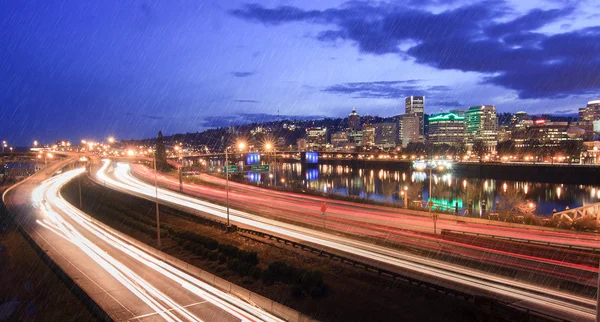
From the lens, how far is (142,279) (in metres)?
13.0

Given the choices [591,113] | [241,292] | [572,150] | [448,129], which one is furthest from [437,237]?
[591,113]

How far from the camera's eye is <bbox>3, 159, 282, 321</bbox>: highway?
399 inches

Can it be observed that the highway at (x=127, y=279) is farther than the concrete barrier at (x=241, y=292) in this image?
No

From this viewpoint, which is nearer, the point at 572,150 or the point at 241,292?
the point at 241,292

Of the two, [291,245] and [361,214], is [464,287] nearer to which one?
[291,245]

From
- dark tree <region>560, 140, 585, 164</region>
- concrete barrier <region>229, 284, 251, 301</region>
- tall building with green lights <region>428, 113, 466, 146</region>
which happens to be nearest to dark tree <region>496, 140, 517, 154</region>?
dark tree <region>560, 140, 585, 164</region>

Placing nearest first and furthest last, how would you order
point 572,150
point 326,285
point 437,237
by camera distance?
point 326,285 → point 437,237 → point 572,150

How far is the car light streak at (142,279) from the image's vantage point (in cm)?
1010

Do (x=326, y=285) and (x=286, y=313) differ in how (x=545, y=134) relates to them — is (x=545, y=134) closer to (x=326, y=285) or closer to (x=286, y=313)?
(x=326, y=285)

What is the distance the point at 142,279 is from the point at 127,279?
49 centimetres

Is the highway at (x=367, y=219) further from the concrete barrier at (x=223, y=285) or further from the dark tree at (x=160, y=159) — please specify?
the dark tree at (x=160, y=159)

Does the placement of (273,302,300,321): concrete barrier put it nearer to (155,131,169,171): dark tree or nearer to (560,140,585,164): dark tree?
(155,131,169,171): dark tree

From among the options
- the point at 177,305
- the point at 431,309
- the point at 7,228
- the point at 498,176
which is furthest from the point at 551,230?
the point at 498,176

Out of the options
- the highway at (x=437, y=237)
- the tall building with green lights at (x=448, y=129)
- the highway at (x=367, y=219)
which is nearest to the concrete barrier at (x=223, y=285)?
the highway at (x=437, y=237)
